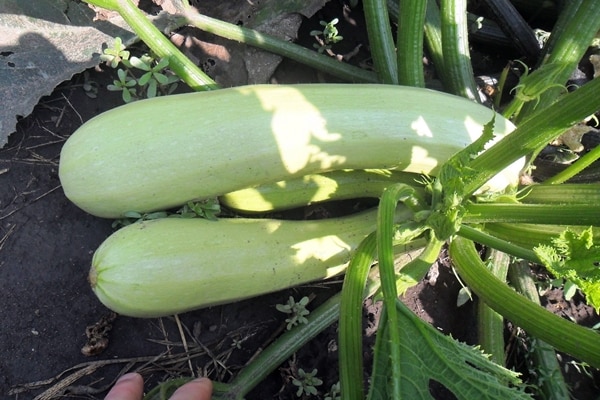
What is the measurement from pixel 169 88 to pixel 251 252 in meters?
0.80

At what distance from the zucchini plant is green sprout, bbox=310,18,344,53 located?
46cm

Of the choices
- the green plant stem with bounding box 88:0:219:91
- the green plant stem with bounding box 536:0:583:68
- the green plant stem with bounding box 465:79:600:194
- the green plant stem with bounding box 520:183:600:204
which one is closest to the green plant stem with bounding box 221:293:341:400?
the green plant stem with bounding box 465:79:600:194

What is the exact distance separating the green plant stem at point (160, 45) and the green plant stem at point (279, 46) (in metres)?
0.22

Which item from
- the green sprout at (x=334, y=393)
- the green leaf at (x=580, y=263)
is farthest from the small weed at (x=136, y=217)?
the green leaf at (x=580, y=263)

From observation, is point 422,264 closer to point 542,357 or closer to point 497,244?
point 497,244

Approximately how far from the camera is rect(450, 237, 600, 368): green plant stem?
1491 millimetres

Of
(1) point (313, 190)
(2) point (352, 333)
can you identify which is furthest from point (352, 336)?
(1) point (313, 190)

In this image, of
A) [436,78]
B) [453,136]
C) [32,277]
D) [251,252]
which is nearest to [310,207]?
[251,252]

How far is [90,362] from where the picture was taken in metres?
2.03

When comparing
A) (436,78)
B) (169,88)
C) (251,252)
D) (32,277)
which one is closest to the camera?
(251,252)

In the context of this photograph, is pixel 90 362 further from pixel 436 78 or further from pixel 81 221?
pixel 436 78

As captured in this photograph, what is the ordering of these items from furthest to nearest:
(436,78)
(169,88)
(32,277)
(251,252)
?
1. (436,78)
2. (169,88)
3. (32,277)
4. (251,252)

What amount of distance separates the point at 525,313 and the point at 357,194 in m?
0.76

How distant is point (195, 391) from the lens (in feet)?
5.94
